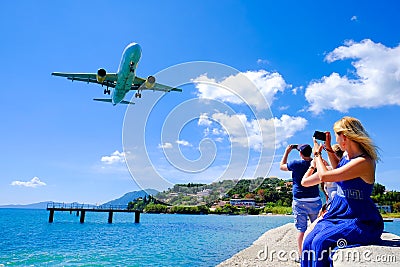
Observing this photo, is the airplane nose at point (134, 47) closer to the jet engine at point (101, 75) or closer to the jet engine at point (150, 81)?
the jet engine at point (150, 81)

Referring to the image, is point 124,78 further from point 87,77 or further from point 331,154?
point 331,154

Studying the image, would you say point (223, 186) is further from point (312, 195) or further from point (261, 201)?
point (261, 201)

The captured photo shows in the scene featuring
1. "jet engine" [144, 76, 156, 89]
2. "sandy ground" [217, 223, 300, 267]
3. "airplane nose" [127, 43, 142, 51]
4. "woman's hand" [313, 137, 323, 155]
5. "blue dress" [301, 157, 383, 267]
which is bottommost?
"sandy ground" [217, 223, 300, 267]

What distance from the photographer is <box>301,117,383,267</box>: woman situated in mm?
2918

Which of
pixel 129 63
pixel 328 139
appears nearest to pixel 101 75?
pixel 129 63

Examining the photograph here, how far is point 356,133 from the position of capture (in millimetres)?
3068

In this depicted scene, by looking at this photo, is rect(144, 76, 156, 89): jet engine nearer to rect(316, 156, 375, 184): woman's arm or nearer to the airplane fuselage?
the airplane fuselage

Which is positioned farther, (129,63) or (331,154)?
(129,63)

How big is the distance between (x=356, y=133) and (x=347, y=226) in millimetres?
823

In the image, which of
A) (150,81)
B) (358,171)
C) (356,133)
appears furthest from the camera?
(150,81)

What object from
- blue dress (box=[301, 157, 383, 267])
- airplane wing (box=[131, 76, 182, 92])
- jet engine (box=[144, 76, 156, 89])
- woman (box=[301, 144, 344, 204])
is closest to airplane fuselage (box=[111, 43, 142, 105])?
jet engine (box=[144, 76, 156, 89])

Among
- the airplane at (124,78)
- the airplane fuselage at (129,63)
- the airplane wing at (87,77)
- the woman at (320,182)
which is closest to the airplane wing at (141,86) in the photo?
the airplane at (124,78)

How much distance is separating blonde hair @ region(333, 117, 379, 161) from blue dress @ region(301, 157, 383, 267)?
0.90 ft

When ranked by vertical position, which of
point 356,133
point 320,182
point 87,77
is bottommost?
point 320,182
